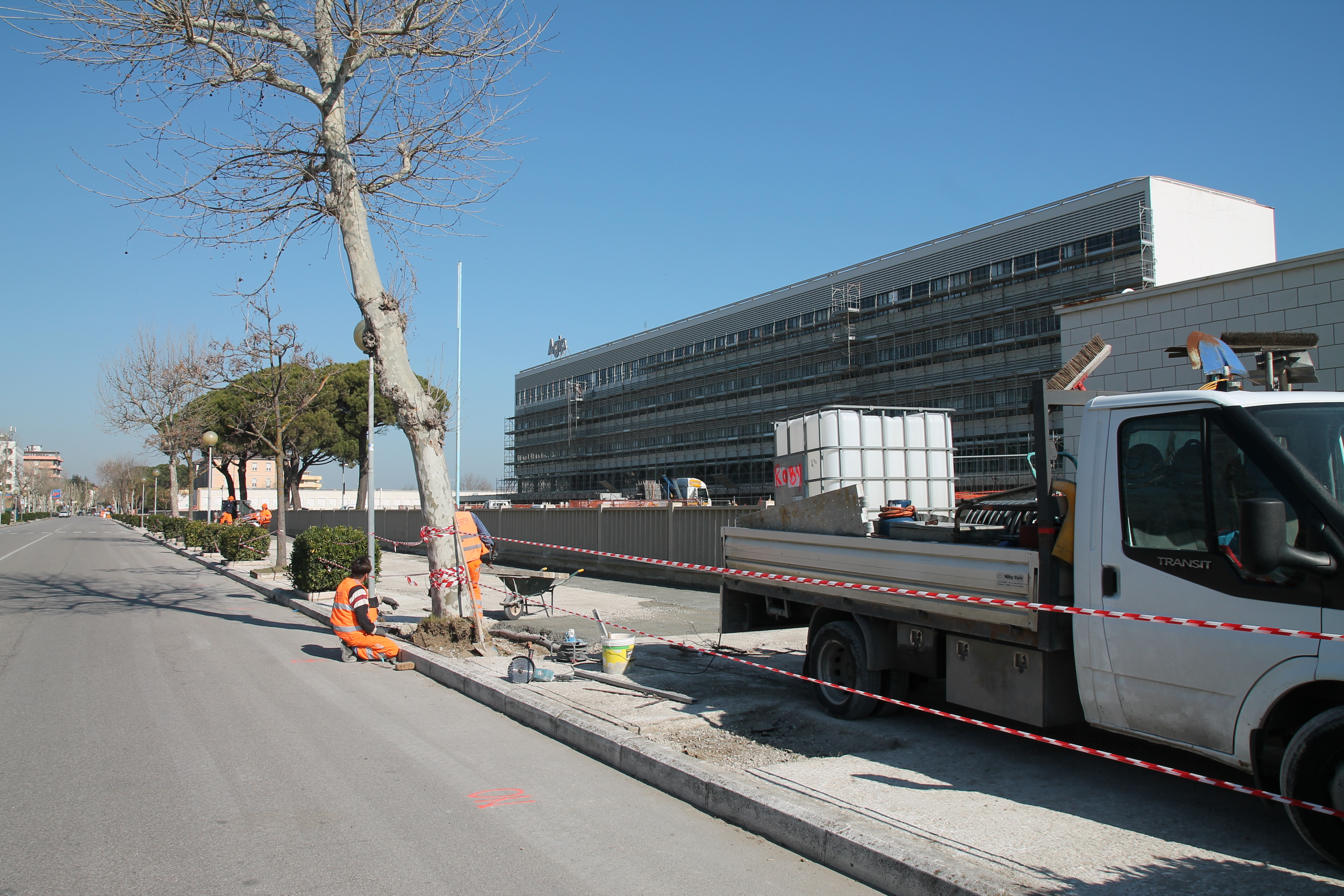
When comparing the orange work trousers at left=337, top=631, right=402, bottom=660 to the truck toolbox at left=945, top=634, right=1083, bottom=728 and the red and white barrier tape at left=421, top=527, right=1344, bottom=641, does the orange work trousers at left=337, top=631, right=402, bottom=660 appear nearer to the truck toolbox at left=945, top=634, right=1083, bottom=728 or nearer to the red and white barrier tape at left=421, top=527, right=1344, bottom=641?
the red and white barrier tape at left=421, top=527, right=1344, bottom=641

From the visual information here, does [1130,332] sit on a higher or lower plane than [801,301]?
lower

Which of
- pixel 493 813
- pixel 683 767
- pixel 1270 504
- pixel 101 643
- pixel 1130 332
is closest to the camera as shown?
pixel 1270 504

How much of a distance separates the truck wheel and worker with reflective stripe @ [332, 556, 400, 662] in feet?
17.1

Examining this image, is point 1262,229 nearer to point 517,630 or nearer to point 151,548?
point 517,630

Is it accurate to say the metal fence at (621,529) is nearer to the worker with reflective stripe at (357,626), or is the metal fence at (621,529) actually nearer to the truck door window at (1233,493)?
the worker with reflective stripe at (357,626)

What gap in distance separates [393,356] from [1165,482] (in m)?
8.75

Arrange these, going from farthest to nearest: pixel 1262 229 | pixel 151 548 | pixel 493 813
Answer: pixel 1262 229, pixel 151 548, pixel 493 813

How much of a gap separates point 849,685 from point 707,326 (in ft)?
244

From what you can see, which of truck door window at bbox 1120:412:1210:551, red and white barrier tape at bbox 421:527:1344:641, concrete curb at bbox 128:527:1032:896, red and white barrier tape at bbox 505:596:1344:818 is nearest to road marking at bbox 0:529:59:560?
red and white barrier tape at bbox 505:596:1344:818

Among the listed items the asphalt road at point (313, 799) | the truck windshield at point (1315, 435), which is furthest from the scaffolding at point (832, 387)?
the asphalt road at point (313, 799)

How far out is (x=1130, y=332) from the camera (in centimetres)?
1303

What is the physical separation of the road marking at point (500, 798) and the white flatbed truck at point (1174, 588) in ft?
9.17

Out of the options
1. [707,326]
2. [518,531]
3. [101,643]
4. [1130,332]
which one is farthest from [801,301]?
[101,643]

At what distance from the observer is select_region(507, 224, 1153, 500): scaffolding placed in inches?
1927
